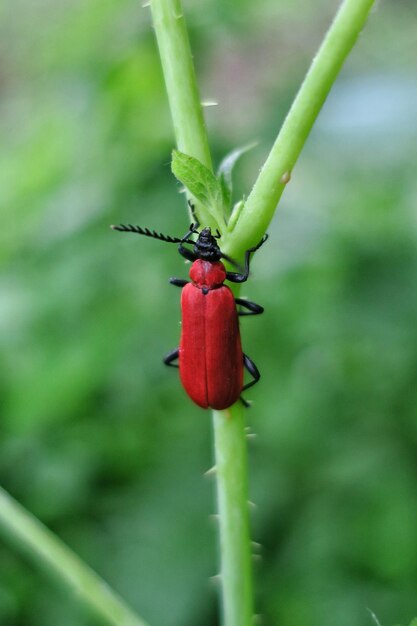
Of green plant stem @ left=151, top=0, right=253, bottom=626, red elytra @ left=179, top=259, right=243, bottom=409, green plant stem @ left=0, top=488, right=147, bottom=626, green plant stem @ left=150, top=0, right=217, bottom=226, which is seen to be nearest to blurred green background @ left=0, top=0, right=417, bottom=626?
red elytra @ left=179, top=259, right=243, bottom=409

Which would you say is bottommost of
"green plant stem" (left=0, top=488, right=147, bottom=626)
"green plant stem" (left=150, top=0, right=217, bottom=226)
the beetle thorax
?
"green plant stem" (left=0, top=488, right=147, bottom=626)

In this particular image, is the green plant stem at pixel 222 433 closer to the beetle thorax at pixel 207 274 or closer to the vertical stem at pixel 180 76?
the vertical stem at pixel 180 76

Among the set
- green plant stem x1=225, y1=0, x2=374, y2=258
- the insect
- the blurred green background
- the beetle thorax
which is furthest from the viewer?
the blurred green background

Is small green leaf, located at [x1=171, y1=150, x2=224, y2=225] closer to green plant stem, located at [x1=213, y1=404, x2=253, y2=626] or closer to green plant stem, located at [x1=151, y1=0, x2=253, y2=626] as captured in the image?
green plant stem, located at [x1=151, y1=0, x2=253, y2=626]

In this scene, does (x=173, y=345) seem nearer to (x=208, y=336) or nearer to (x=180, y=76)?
(x=208, y=336)

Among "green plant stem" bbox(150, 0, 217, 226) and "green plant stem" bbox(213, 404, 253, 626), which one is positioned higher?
"green plant stem" bbox(150, 0, 217, 226)
